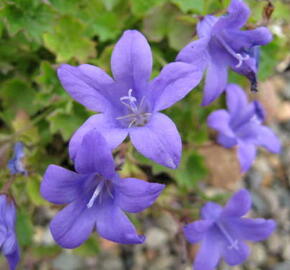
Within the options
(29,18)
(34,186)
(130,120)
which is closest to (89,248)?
(34,186)

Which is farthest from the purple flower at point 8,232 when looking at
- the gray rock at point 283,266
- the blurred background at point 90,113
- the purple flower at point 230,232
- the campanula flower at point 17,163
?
the gray rock at point 283,266

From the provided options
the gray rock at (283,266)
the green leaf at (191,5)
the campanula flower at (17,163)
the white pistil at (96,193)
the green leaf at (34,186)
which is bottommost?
the gray rock at (283,266)

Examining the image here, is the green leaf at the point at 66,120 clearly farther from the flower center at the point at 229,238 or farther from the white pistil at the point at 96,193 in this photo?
the flower center at the point at 229,238

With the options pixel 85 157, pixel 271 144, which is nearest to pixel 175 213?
pixel 271 144

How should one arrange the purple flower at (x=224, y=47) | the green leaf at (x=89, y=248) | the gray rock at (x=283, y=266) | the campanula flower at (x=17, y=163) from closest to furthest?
the purple flower at (x=224, y=47)
the campanula flower at (x=17, y=163)
the green leaf at (x=89, y=248)
the gray rock at (x=283, y=266)

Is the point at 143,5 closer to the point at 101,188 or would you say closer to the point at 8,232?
the point at 101,188
